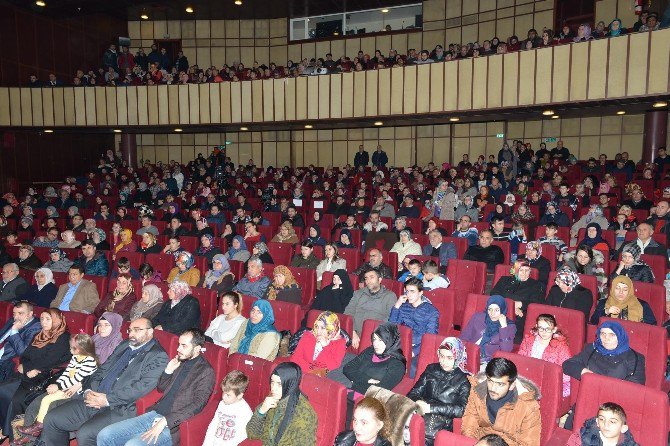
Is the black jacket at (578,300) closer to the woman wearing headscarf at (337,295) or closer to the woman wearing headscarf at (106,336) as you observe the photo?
the woman wearing headscarf at (337,295)

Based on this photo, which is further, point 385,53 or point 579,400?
point 385,53

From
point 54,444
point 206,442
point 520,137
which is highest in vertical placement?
point 520,137

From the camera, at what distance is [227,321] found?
4.39 m

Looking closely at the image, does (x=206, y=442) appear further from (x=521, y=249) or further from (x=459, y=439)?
(x=521, y=249)

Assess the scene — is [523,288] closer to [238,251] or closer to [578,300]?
[578,300]

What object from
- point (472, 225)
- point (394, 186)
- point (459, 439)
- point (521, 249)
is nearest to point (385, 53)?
point (394, 186)

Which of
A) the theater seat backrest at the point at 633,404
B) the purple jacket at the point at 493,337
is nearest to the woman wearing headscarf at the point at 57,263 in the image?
the purple jacket at the point at 493,337

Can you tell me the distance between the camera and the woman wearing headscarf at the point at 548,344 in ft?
11.4

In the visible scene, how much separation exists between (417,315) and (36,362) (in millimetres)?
2935

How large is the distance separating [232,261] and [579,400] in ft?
13.8

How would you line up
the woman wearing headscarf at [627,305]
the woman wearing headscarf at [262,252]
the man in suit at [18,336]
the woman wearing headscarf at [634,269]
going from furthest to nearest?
the woman wearing headscarf at [262,252]
the woman wearing headscarf at [634,269]
the man in suit at [18,336]
the woman wearing headscarf at [627,305]

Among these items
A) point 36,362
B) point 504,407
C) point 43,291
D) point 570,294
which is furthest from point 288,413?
point 43,291

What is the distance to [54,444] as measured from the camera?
136 inches

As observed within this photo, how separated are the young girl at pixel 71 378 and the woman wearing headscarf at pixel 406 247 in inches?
133
